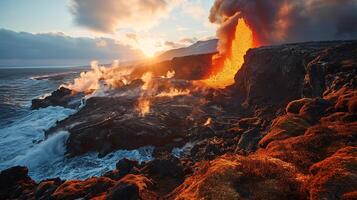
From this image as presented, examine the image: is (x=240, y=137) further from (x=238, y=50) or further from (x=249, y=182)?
(x=238, y=50)

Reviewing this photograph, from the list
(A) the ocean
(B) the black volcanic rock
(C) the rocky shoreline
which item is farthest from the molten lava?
(A) the ocean

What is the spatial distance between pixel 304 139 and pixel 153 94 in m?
58.3

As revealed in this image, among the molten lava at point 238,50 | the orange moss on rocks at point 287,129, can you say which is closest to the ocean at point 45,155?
the orange moss on rocks at point 287,129

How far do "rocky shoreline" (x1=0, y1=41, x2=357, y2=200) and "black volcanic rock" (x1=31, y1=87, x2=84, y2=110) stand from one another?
791 mm

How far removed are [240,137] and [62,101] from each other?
61804 millimetres

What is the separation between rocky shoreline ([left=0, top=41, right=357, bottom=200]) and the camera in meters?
15.4

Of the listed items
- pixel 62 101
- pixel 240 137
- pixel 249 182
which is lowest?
pixel 62 101

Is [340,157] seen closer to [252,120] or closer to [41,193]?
[41,193]

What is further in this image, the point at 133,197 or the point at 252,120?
the point at 252,120

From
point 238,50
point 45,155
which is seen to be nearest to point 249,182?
point 45,155

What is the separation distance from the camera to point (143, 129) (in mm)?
50188

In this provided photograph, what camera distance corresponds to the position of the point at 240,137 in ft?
132

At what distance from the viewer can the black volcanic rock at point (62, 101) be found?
84688mm

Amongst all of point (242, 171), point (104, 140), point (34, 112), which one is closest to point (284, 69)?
point (104, 140)
